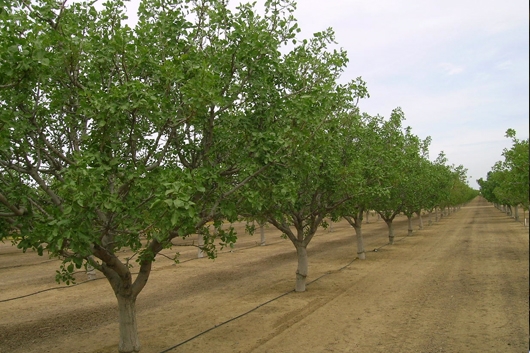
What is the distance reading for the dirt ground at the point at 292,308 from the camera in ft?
36.8

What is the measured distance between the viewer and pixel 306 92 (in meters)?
10.3

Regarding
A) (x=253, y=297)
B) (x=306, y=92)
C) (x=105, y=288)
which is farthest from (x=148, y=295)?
(x=306, y=92)

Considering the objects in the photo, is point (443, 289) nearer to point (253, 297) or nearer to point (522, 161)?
point (522, 161)

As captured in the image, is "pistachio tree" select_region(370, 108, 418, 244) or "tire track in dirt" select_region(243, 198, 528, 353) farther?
"pistachio tree" select_region(370, 108, 418, 244)

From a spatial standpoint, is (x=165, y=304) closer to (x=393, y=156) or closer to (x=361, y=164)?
(x=361, y=164)

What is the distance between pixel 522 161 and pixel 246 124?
10286mm

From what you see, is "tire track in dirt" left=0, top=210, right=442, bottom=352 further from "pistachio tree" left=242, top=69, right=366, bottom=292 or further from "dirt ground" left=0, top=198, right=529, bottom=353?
"pistachio tree" left=242, top=69, right=366, bottom=292

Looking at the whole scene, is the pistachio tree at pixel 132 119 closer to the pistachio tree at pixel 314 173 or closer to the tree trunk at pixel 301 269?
the pistachio tree at pixel 314 173

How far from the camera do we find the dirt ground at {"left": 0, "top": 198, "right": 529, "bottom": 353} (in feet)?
36.8

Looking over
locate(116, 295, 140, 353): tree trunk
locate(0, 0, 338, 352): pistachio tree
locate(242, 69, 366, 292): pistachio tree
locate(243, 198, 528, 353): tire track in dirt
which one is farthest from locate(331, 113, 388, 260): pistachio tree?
locate(116, 295, 140, 353): tree trunk

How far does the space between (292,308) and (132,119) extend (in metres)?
9.90

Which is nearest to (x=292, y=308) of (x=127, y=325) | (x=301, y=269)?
(x=301, y=269)

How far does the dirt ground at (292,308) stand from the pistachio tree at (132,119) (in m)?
4.01

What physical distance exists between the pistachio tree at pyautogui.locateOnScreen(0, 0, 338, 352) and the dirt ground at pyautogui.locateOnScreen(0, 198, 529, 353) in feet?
13.2
